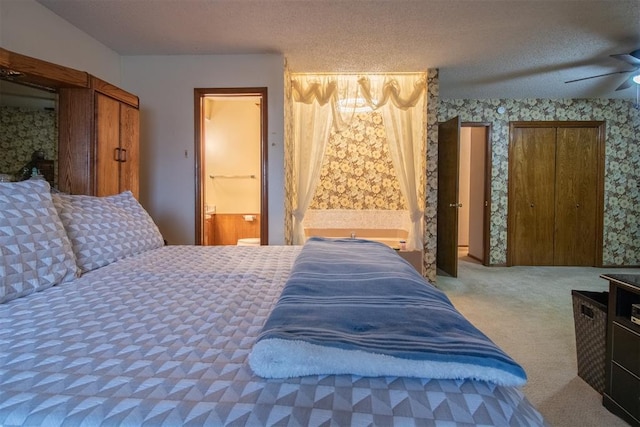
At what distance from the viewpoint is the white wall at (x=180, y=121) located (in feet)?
11.4

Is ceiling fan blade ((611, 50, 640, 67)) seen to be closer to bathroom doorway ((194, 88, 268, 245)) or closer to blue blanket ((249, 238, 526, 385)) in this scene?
blue blanket ((249, 238, 526, 385))

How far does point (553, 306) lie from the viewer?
10.7ft

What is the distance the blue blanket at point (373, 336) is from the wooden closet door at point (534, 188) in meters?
4.73

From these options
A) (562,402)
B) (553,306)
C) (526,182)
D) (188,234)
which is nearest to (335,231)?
(188,234)

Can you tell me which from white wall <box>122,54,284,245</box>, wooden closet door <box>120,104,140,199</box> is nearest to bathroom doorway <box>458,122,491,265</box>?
white wall <box>122,54,284,245</box>

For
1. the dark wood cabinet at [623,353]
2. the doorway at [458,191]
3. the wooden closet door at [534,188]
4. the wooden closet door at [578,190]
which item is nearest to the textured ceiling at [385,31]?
the doorway at [458,191]

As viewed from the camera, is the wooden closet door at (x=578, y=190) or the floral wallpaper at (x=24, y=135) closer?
the floral wallpaper at (x=24, y=135)

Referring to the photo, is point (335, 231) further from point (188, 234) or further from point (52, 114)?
point (52, 114)

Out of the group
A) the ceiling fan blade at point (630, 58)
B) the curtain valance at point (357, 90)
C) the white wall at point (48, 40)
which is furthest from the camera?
the curtain valance at point (357, 90)

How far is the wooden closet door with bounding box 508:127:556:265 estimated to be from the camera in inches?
199

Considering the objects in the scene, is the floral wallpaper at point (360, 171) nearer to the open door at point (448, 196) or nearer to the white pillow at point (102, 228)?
the open door at point (448, 196)

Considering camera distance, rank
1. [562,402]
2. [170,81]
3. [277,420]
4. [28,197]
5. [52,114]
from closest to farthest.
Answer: [277,420] → [28,197] → [562,402] → [52,114] → [170,81]

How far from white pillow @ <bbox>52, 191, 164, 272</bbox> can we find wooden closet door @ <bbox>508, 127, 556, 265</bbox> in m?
4.99

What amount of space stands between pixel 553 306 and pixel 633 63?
2392 millimetres
